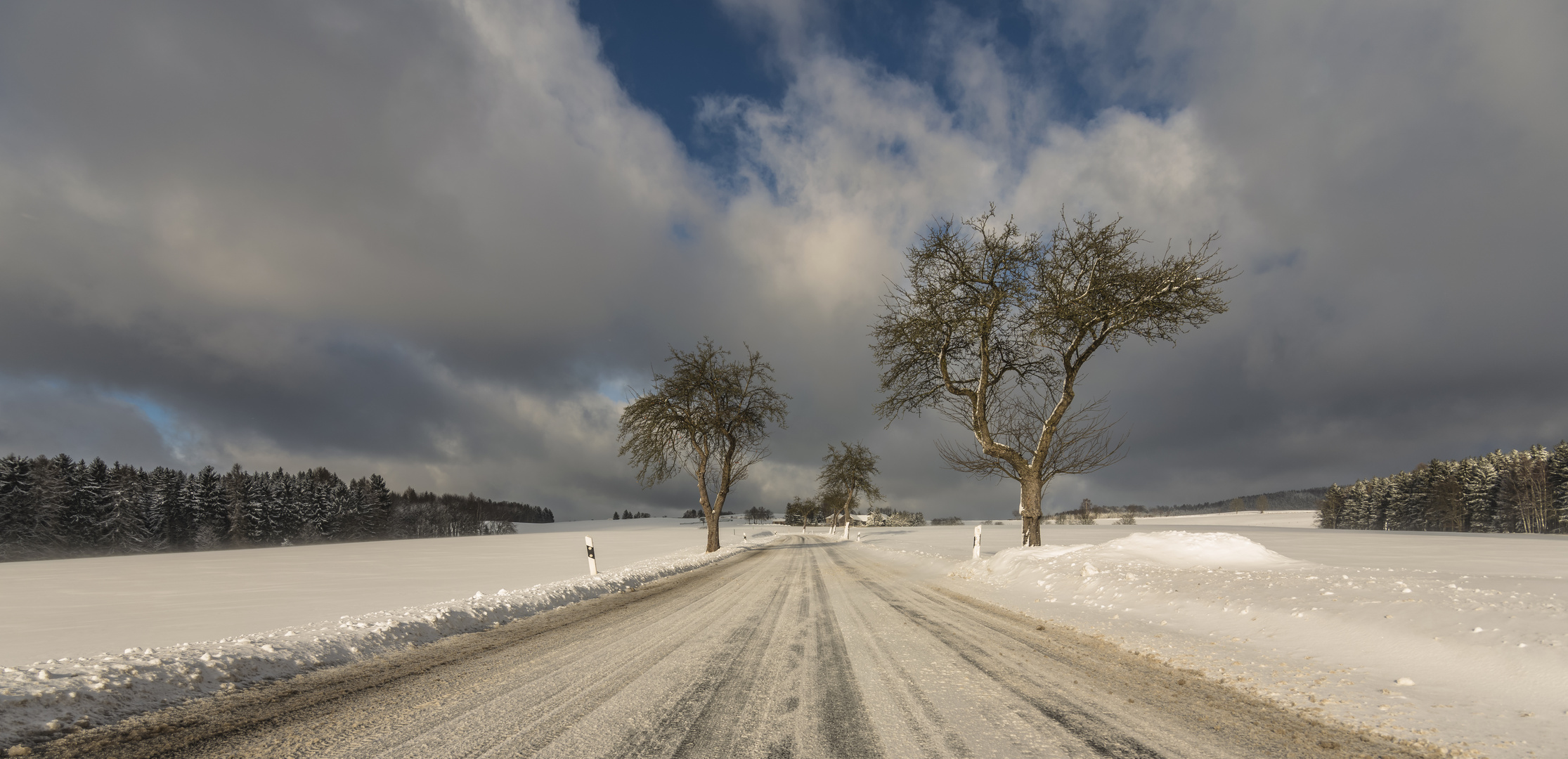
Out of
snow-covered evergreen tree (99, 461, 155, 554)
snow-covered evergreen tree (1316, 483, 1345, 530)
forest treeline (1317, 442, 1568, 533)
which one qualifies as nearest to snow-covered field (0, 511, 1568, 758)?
snow-covered evergreen tree (99, 461, 155, 554)

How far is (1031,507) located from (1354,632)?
10208 millimetres

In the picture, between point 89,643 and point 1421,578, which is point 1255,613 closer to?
point 1421,578

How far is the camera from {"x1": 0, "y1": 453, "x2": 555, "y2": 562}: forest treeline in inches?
1789

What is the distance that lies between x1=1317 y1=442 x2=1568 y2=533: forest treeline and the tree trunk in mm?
75531

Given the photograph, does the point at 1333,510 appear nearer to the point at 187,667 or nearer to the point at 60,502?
the point at 187,667

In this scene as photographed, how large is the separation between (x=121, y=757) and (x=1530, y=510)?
3863 inches

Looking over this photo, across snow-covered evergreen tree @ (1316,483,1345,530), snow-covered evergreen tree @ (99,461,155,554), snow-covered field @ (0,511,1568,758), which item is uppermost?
snow-covered field @ (0,511,1568,758)

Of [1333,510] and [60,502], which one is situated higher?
[60,502]

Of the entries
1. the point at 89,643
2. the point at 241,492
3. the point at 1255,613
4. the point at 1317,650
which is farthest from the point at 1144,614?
the point at 241,492

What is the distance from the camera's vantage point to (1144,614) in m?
7.69

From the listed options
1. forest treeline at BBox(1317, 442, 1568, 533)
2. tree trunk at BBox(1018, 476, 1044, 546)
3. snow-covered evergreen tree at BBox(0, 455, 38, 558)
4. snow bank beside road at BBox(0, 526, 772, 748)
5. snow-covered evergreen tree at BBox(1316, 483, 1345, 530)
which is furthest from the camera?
snow-covered evergreen tree at BBox(1316, 483, 1345, 530)

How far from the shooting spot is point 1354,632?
17.5ft

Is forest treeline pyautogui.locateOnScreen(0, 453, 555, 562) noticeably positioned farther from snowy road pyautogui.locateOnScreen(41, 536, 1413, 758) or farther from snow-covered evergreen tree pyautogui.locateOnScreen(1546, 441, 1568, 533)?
snow-covered evergreen tree pyautogui.locateOnScreen(1546, 441, 1568, 533)

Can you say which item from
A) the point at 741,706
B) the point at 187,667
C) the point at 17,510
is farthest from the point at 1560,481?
the point at 17,510
